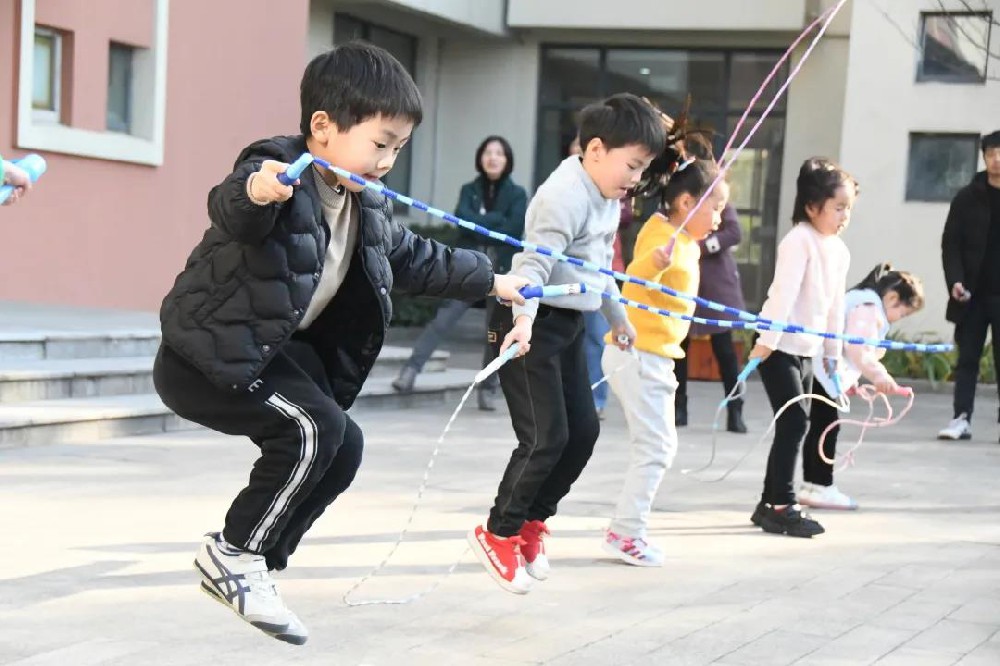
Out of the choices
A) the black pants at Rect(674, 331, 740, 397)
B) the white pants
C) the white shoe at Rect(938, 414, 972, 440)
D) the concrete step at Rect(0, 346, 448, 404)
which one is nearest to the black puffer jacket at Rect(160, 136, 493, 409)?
the white pants

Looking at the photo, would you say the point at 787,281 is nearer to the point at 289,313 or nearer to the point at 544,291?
the point at 544,291

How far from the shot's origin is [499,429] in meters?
9.94

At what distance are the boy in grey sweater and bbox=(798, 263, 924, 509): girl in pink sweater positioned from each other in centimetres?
194

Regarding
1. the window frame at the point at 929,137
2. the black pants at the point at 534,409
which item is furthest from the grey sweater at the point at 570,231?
the window frame at the point at 929,137

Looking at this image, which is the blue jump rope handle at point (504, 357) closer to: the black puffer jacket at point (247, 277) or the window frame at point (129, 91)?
the black puffer jacket at point (247, 277)

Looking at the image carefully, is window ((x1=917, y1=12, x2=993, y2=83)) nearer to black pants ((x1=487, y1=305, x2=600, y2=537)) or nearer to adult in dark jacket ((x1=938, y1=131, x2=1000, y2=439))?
adult in dark jacket ((x1=938, y1=131, x2=1000, y2=439))

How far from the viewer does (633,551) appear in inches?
224

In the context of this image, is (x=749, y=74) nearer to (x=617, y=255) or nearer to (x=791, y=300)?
(x=617, y=255)

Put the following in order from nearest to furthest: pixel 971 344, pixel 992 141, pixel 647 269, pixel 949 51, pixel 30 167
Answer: pixel 30 167, pixel 647 269, pixel 992 141, pixel 971 344, pixel 949 51

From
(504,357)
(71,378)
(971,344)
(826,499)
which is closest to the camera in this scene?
(504,357)

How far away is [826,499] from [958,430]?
3.72 m

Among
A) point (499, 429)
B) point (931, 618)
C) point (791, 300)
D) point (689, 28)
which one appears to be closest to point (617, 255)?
point (499, 429)

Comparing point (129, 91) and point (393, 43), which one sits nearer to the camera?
point (129, 91)

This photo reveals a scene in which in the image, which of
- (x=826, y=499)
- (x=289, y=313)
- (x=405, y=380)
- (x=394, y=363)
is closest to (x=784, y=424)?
(x=826, y=499)
